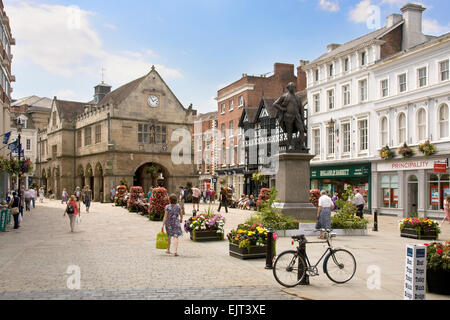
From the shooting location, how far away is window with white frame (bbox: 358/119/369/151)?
33.7m

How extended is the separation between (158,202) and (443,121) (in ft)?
56.7

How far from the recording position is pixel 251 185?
4888 cm

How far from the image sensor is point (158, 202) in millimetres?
23312

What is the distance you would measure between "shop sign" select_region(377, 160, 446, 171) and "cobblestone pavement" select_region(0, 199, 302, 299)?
17.4 m

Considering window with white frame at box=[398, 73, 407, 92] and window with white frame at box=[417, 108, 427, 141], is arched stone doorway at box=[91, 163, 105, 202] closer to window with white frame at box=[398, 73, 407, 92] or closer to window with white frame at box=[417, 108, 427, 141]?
window with white frame at box=[398, 73, 407, 92]

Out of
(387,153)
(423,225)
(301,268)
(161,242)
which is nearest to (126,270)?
(161,242)

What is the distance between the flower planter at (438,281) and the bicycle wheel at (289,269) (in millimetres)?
2305

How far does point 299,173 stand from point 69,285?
10407mm

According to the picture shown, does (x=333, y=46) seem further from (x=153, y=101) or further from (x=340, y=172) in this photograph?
(x=153, y=101)

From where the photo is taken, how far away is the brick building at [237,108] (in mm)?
50875

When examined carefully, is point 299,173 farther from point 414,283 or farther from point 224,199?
point 224,199

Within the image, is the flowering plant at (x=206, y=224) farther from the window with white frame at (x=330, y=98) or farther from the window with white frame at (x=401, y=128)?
the window with white frame at (x=330, y=98)
